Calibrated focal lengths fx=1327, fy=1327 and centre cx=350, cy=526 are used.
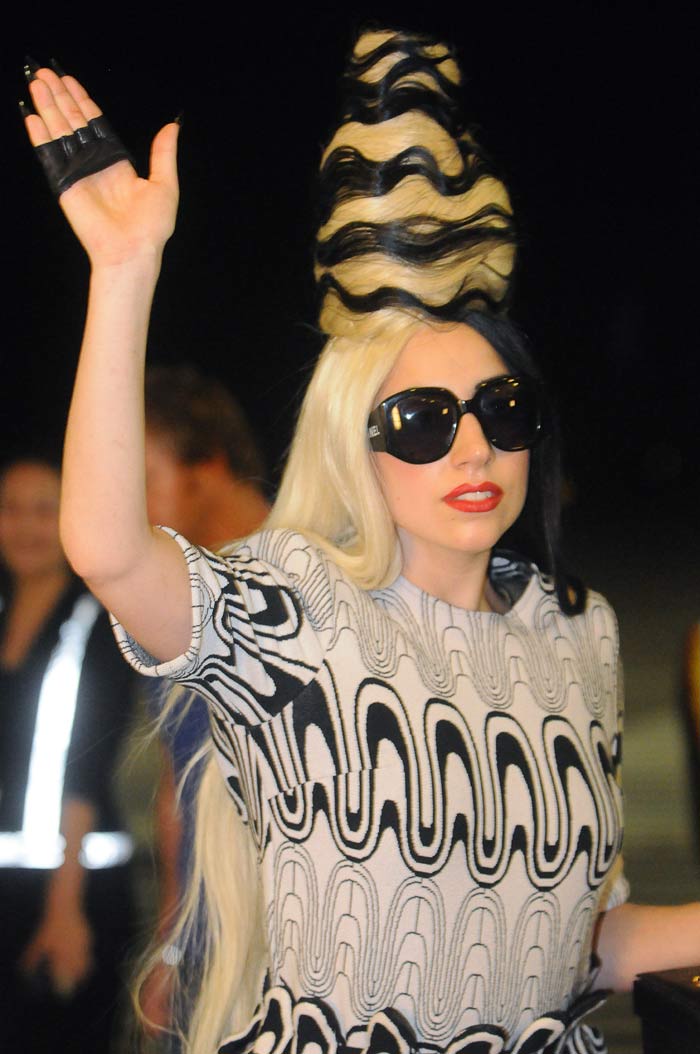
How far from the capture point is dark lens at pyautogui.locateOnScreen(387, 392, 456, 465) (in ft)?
5.74

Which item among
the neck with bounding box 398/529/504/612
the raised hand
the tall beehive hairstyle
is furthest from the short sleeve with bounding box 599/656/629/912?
the raised hand

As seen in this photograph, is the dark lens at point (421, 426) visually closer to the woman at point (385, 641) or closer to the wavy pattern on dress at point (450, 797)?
the woman at point (385, 641)

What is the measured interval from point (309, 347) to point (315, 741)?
10.4 m

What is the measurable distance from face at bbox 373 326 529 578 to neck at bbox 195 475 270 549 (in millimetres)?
1207

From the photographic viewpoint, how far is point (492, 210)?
186cm

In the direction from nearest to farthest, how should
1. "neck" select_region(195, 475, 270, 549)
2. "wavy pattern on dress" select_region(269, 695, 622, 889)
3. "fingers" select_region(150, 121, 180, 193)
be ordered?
"fingers" select_region(150, 121, 180, 193), "wavy pattern on dress" select_region(269, 695, 622, 889), "neck" select_region(195, 475, 270, 549)

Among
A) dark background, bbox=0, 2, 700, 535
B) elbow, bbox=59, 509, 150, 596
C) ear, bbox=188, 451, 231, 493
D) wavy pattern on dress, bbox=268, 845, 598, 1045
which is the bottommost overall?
wavy pattern on dress, bbox=268, 845, 598, 1045

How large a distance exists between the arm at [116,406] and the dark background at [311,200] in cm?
69

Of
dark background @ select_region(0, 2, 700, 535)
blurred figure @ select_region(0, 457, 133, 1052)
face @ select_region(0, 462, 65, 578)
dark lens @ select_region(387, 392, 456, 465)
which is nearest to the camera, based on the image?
dark lens @ select_region(387, 392, 456, 465)

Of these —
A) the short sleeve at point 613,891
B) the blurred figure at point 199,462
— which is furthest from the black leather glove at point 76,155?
the blurred figure at point 199,462

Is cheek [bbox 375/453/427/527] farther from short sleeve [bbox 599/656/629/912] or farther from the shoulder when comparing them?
short sleeve [bbox 599/656/629/912]

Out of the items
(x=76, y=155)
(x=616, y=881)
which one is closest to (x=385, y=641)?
(x=616, y=881)

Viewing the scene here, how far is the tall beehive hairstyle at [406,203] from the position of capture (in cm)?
180

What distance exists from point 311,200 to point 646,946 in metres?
1.61
